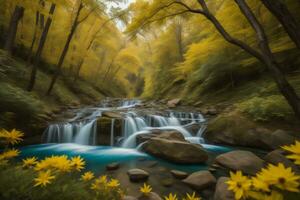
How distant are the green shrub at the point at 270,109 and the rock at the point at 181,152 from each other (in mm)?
2752

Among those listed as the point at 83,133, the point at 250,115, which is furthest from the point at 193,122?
the point at 83,133

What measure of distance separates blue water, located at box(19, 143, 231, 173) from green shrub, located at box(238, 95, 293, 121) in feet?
5.51

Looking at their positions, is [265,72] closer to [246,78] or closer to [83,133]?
[246,78]

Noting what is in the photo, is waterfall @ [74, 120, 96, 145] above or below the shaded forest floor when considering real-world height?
below

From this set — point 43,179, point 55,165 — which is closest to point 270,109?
point 55,165

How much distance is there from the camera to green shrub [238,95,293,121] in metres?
6.32

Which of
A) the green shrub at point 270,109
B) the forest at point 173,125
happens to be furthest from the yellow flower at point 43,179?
the green shrub at point 270,109

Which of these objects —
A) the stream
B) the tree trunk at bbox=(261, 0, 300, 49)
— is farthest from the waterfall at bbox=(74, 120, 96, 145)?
the tree trunk at bbox=(261, 0, 300, 49)

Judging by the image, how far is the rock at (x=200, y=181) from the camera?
3826 millimetres

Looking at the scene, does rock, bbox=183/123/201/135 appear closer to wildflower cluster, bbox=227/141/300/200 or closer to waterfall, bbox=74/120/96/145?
waterfall, bbox=74/120/96/145

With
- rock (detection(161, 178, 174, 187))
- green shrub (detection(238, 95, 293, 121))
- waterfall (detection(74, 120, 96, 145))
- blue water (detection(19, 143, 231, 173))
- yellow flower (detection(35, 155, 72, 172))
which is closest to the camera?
yellow flower (detection(35, 155, 72, 172))

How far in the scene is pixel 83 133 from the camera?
8.18 meters

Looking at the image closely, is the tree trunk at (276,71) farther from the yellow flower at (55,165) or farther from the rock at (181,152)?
the yellow flower at (55,165)

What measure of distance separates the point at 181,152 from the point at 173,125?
3966 millimetres
